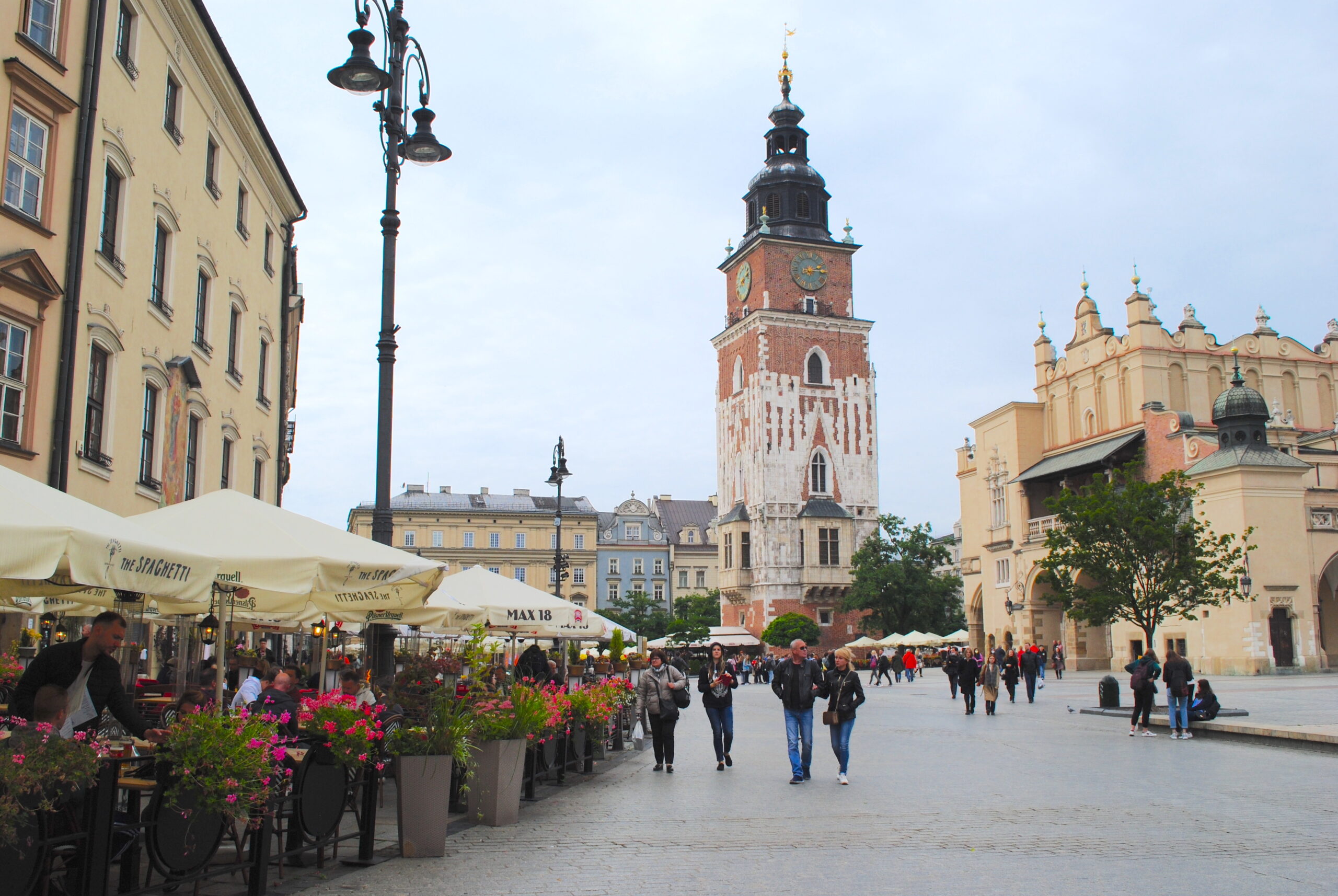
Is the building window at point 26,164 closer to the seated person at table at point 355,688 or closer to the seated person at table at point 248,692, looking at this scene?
the seated person at table at point 248,692

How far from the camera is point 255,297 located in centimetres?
2608

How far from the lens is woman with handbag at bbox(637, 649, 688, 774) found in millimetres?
15227

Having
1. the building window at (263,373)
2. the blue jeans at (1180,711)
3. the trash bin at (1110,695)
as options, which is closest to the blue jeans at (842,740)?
the blue jeans at (1180,711)

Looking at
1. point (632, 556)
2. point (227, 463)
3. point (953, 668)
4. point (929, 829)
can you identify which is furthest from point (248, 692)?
point (632, 556)

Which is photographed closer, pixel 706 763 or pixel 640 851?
pixel 640 851

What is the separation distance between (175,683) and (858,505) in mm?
63739

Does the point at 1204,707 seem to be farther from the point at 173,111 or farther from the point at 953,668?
the point at 173,111

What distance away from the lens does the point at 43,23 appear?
50.9ft

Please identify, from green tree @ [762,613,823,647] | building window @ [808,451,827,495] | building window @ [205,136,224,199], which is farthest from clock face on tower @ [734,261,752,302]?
building window @ [205,136,224,199]

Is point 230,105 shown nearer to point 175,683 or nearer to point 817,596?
point 175,683

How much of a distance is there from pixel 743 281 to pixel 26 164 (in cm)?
6809

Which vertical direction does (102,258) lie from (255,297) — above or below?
below

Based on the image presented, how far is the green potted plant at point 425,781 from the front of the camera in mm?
8492

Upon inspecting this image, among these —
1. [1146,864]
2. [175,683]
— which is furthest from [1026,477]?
[1146,864]
